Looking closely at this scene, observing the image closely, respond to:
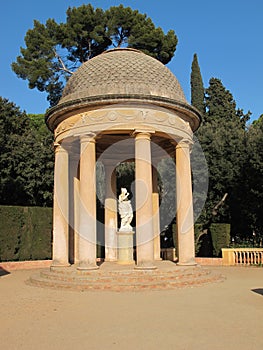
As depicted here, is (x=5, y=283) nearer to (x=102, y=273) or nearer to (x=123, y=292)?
(x=102, y=273)

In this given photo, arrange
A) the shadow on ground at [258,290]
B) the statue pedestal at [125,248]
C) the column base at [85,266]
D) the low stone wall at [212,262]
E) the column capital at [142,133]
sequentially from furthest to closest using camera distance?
the low stone wall at [212,262] < the statue pedestal at [125,248] < the column capital at [142,133] < the column base at [85,266] < the shadow on ground at [258,290]

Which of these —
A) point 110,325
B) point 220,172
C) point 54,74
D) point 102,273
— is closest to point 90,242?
point 102,273

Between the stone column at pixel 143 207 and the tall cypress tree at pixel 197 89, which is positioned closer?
the stone column at pixel 143 207

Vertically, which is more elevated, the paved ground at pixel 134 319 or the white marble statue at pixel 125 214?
the white marble statue at pixel 125 214

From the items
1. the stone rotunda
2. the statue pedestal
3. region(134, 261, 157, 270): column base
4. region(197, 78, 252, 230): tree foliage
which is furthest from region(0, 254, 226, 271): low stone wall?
region(134, 261, 157, 270): column base

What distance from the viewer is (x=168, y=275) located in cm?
1378

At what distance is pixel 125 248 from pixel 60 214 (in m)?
3.85

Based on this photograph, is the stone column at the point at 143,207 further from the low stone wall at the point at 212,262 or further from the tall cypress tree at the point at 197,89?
the tall cypress tree at the point at 197,89

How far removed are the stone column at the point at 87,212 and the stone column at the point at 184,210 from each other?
3.94 m

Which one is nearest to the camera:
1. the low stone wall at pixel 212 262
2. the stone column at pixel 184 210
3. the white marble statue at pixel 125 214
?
the stone column at pixel 184 210

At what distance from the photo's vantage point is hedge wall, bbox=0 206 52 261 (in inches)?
888

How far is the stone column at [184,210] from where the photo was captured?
15.9 m

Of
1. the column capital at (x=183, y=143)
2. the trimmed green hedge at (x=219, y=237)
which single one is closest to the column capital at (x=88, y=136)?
the column capital at (x=183, y=143)

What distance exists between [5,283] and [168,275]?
22.9 feet
